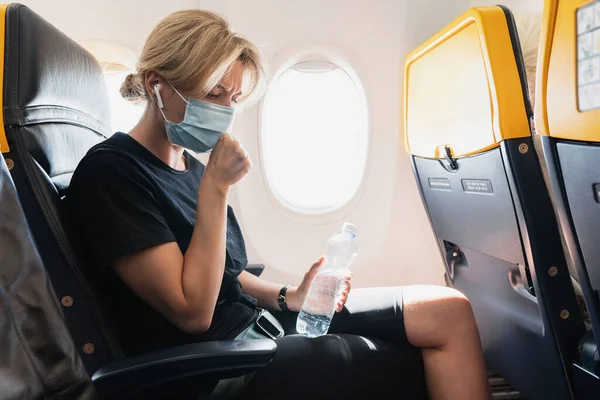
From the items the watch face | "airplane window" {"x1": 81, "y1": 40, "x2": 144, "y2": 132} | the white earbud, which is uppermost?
"airplane window" {"x1": 81, "y1": 40, "x2": 144, "y2": 132}

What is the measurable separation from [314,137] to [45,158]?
1855 millimetres

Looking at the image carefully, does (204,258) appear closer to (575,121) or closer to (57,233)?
(57,233)

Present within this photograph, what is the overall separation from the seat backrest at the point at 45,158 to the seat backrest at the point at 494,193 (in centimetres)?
104

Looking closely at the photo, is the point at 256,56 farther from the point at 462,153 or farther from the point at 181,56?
the point at 462,153

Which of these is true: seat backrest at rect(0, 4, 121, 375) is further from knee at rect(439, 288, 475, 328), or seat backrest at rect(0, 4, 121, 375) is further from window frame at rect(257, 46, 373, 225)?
window frame at rect(257, 46, 373, 225)

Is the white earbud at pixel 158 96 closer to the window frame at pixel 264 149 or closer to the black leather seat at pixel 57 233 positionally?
the black leather seat at pixel 57 233

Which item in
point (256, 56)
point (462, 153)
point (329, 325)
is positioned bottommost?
point (329, 325)

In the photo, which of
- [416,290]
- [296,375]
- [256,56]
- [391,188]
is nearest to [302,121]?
[391,188]

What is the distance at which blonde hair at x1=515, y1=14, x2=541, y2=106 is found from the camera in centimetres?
177

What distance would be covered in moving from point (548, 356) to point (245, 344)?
33.3 inches

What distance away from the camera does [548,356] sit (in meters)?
1.40

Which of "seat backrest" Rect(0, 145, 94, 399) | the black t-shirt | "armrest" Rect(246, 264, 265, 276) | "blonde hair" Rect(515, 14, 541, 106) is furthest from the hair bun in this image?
"blonde hair" Rect(515, 14, 541, 106)

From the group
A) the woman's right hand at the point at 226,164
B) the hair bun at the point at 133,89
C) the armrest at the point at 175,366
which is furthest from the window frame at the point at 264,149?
the armrest at the point at 175,366

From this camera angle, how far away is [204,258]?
4.19ft
